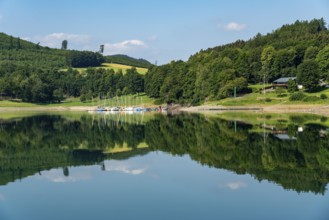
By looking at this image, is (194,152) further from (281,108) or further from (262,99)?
(262,99)

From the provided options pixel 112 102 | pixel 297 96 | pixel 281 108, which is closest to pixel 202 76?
pixel 281 108

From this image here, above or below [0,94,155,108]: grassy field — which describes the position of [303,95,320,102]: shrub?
above

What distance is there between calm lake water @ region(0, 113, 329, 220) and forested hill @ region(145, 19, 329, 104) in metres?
75.4

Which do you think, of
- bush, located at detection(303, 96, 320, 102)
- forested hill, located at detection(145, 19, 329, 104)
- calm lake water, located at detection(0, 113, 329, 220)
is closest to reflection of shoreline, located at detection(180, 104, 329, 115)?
bush, located at detection(303, 96, 320, 102)

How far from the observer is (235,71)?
411 feet

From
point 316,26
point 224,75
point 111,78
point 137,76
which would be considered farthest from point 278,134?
point 316,26

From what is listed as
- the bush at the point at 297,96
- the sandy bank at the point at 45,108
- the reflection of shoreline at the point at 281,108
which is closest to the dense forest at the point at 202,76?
the bush at the point at 297,96

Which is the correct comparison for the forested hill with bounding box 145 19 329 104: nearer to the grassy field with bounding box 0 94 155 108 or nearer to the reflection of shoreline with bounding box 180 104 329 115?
the grassy field with bounding box 0 94 155 108

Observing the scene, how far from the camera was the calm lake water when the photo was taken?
17.8 m

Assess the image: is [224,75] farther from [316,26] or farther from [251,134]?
[316,26]

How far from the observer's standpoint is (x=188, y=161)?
30.4 metres

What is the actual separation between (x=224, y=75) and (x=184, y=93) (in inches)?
679

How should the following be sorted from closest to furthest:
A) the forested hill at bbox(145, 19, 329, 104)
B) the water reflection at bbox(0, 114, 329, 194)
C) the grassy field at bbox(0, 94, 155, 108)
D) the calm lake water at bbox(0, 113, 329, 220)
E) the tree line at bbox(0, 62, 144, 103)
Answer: the calm lake water at bbox(0, 113, 329, 220) < the water reflection at bbox(0, 114, 329, 194) < the forested hill at bbox(145, 19, 329, 104) < the grassy field at bbox(0, 94, 155, 108) < the tree line at bbox(0, 62, 144, 103)

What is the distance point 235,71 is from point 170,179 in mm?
104189
